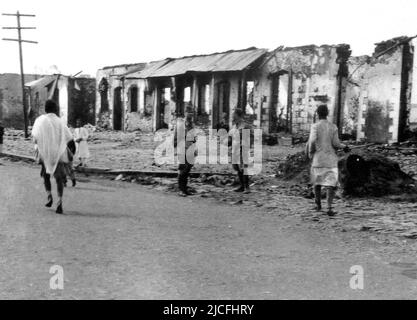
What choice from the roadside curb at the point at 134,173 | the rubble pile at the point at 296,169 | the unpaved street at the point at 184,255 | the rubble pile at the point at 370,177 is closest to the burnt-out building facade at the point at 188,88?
the rubble pile at the point at 296,169

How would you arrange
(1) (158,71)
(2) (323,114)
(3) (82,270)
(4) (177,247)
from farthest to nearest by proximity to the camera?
(1) (158,71), (2) (323,114), (4) (177,247), (3) (82,270)

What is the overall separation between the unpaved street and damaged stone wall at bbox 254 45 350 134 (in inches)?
527

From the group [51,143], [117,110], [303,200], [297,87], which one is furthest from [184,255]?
[117,110]

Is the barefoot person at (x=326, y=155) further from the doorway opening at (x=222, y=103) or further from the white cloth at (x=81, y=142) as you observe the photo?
the doorway opening at (x=222, y=103)

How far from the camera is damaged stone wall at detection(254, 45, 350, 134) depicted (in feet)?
68.4

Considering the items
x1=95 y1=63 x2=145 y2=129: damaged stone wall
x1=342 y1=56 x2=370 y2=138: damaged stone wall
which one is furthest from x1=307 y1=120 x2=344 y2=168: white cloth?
x1=95 y1=63 x2=145 y2=129: damaged stone wall

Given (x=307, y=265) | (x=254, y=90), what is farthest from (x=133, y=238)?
(x=254, y=90)

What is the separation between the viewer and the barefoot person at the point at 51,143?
7.89m

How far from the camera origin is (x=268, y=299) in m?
4.05

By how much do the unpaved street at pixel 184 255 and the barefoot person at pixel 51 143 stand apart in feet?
2.05

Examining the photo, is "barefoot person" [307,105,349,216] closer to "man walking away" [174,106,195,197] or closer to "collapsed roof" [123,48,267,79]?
"man walking away" [174,106,195,197]

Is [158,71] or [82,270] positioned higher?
[158,71]
